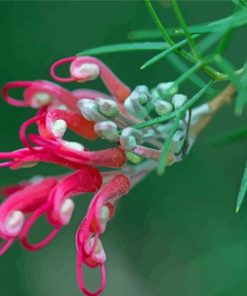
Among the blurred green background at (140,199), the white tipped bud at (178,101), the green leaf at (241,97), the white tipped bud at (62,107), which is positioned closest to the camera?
the green leaf at (241,97)

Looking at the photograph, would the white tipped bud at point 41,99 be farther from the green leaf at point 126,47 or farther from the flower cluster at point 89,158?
the green leaf at point 126,47

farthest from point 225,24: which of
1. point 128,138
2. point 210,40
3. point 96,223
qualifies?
point 96,223

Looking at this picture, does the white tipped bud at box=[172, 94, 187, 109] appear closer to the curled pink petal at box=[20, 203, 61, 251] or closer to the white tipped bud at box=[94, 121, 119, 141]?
the white tipped bud at box=[94, 121, 119, 141]

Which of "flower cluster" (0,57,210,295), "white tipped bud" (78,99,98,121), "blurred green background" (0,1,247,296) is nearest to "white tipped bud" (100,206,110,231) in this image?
"flower cluster" (0,57,210,295)

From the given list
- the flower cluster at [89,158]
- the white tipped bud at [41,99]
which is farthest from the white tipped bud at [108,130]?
the white tipped bud at [41,99]

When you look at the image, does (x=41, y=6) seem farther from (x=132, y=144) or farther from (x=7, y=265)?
(x=132, y=144)

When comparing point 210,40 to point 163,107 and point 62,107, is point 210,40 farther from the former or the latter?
point 62,107
